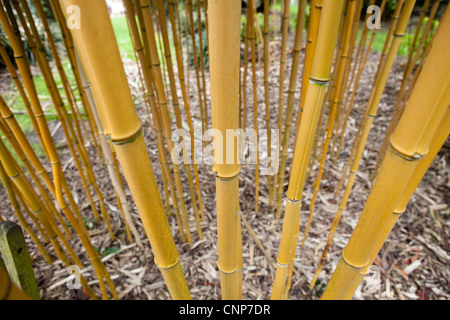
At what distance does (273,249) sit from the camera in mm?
1178

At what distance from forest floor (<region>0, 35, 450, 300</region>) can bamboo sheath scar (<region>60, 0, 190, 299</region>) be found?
0.76 metres

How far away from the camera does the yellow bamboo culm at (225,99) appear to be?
0.89 ft

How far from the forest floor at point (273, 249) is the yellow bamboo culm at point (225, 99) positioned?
2.30ft

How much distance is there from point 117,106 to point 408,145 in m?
0.34

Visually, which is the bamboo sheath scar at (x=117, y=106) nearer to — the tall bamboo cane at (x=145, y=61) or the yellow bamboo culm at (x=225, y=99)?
the yellow bamboo culm at (x=225, y=99)

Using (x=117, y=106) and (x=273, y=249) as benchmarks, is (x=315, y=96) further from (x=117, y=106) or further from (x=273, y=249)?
(x=273, y=249)

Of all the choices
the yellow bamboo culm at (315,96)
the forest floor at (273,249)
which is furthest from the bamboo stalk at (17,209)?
the yellow bamboo culm at (315,96)

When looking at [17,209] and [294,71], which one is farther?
[17,209]

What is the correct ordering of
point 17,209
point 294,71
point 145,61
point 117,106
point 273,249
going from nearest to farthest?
1. point 117,106
2. point 145,61
3. point 294,71
4. point 17,209
5. point 273,249

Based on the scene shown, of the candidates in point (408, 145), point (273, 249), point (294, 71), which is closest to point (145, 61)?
point (294, 71)

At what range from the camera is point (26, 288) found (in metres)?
0.45

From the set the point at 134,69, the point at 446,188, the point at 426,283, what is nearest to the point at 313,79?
the point at 426,283

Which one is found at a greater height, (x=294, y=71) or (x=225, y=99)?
(x=225, y=99)

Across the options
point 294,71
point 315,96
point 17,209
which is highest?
point 315,96
